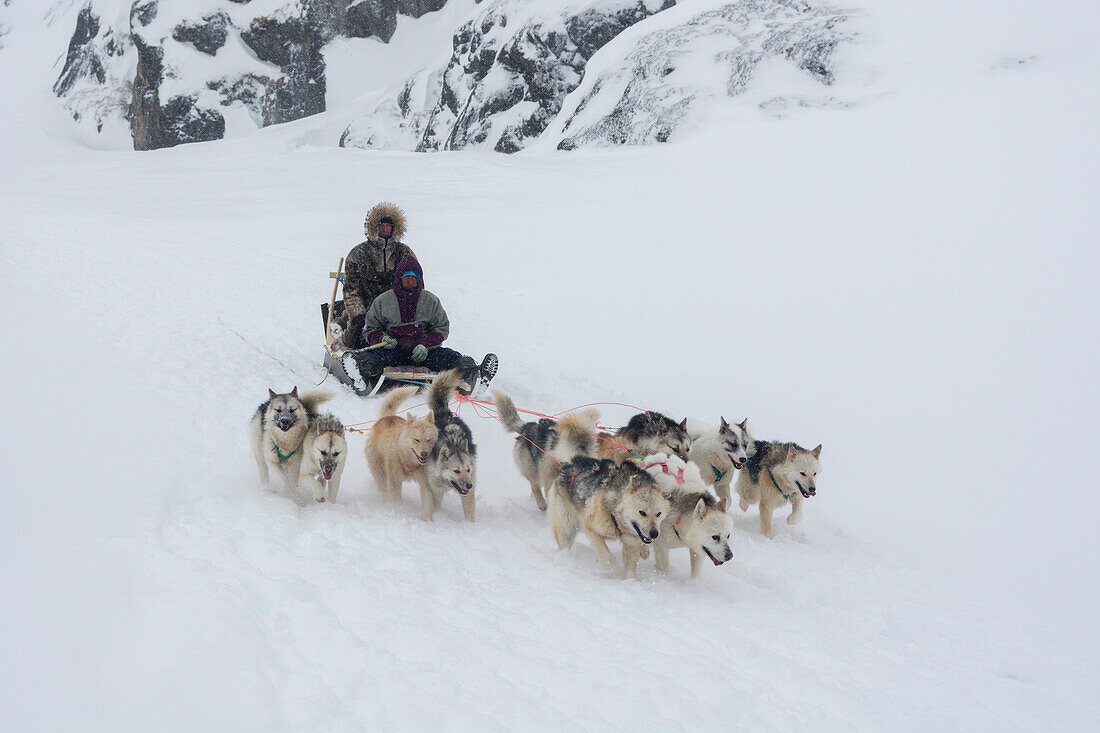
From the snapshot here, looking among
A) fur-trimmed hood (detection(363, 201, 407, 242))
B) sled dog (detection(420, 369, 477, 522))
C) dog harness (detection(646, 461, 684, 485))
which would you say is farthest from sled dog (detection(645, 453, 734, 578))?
fur-trimmed hood (detection(363, 201, 407, 242))

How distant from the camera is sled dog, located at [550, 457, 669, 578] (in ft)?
11.3

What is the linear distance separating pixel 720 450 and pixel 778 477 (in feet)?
1.31

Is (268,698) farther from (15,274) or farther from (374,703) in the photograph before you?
(15,274)

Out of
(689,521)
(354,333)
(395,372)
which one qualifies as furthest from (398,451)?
(354,333)

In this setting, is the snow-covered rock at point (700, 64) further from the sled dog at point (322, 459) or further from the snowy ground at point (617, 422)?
the sled dog at point (322, 459)

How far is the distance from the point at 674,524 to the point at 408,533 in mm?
1371

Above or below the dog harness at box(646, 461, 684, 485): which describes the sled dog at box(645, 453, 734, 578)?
below

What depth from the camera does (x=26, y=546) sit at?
2.68 meters

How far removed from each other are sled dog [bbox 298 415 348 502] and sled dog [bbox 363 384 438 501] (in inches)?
12.3

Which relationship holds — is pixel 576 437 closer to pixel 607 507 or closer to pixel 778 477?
pixel 607 507

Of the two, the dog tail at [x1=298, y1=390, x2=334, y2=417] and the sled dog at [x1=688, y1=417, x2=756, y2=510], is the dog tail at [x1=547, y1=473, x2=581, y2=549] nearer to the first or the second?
the sled dog at [x1=688, y1=417, x2=756, y2=510]

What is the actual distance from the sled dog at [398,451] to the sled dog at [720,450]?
1.68m

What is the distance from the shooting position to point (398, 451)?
4211 mm

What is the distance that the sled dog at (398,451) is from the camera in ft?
13.5
